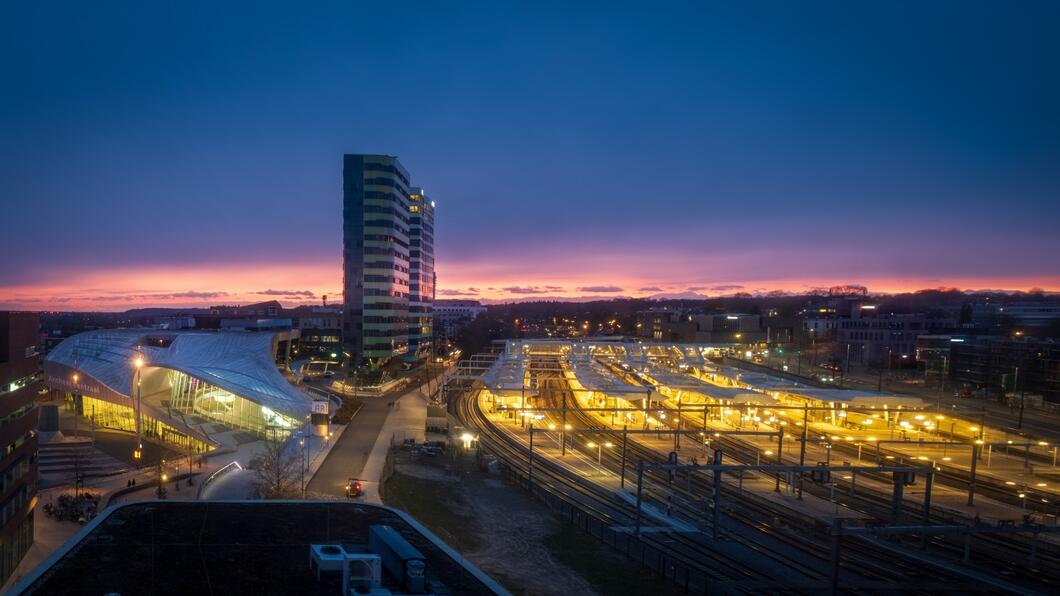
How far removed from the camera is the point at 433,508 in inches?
762

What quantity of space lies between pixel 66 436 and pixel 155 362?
569cm

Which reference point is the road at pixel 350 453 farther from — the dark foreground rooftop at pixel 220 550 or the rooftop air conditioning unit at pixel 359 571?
the rooftop air conditioning unit at pixel 359 571

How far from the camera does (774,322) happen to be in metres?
90.2

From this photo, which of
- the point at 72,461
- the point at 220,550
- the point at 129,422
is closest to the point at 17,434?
the point at 72,461

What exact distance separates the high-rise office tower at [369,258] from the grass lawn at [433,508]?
37863mm

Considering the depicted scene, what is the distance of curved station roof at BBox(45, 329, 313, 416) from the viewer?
101ft

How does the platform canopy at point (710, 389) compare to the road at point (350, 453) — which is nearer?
the road at point (350, 453)

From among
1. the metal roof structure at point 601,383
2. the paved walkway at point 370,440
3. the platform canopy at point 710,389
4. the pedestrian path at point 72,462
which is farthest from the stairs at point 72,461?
the platform canopy at point 710,389

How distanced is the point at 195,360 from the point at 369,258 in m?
25.2

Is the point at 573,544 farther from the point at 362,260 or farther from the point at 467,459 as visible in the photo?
the point at 362,260

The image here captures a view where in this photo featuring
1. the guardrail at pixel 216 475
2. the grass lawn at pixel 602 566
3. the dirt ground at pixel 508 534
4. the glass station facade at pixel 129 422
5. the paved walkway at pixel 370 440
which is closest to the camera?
the grass lawn at pixel 602 566

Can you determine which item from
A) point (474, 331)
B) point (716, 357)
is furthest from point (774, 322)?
point (474, 331)

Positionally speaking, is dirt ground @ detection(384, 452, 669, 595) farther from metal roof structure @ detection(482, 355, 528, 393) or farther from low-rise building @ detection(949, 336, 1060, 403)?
low-rise building @ detection(949, 336, 1060, 403)

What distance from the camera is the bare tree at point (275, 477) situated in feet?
60.1
